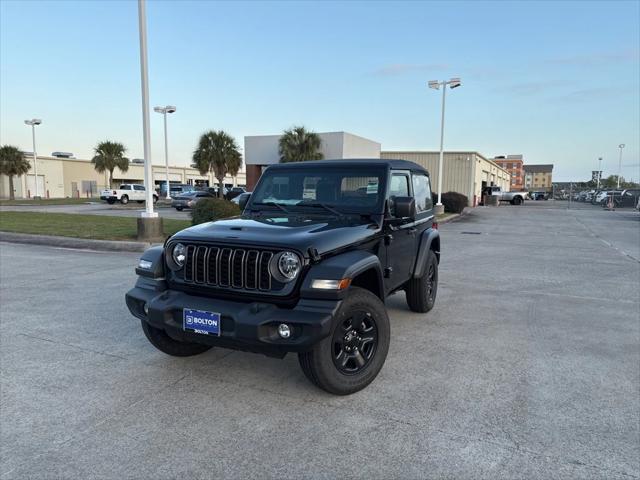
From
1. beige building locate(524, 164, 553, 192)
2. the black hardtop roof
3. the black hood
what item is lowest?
the black hood

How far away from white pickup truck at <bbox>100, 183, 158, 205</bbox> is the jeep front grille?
35.6 m

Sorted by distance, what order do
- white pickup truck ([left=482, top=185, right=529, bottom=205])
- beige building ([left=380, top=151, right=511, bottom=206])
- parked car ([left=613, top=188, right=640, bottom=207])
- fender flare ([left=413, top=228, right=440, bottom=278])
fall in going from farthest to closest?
white pickup truck ([left=482, top=185, right=529, bottom=205]), parked car ([left=613, top=188, right=640, bottom=207]), beige building ([left=380, top=151, right=511, bottom=206]), fender flare ([left=413, top=228, right=440, bottom=278])

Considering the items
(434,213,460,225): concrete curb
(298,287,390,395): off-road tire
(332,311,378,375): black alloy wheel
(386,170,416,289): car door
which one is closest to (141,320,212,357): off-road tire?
(298,287,390,395): off-road tire

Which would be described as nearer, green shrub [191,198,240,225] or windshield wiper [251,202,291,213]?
windshield wiper [251,202,291,213]

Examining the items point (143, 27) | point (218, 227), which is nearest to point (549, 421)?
point (218, 227)

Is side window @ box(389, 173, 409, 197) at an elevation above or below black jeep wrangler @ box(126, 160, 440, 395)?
above

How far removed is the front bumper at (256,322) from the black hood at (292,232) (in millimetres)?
439

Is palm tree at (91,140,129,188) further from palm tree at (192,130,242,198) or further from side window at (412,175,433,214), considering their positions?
side window at (412,175,433,214)

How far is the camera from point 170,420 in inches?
125

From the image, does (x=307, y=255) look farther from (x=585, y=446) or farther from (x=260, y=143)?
(x=260, y=143)

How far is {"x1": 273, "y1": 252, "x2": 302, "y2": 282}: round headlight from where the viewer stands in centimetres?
327

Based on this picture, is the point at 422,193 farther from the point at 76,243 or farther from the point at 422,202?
the point at 76,243

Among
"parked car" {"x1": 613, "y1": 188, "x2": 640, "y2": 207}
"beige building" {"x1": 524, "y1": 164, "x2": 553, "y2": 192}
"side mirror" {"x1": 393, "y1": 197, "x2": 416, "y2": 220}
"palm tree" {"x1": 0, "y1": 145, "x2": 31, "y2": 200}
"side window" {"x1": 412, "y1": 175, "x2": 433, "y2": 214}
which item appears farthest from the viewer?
"beige building" {"x1": 524, "y1": 164, "x2": 553, "y2": 192}

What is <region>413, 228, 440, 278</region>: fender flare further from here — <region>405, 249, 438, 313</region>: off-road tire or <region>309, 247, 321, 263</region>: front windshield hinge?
<region>309, 247, 321, 263</region>: front windshield hinge
